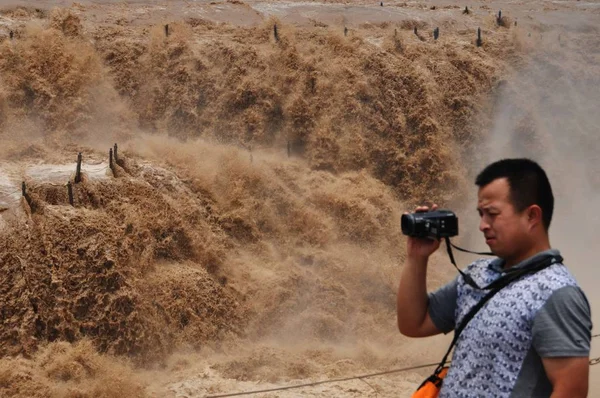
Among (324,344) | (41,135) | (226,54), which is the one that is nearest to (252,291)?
(324,344)

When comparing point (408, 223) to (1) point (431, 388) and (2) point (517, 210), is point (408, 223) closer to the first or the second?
(2) point (517, 210)

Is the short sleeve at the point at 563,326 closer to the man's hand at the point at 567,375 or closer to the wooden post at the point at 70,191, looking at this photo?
the man's hand at the point at 567,375

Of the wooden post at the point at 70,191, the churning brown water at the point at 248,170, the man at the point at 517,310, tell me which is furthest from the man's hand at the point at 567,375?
the wooden post at the point at 70,191

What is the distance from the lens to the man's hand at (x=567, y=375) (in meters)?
1.94

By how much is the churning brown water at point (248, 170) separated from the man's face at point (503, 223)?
595 centimetres

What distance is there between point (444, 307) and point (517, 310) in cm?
35

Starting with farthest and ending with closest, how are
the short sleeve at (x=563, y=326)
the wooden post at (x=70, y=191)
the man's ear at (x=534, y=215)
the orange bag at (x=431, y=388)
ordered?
the wooden post at (x=70, y=191) < the orange bag at (x=431, y=388) < the man's ear at (x=534, y=215) < the short sleeve at (x=563, y=326)

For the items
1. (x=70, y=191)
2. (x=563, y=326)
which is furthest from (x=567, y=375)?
(x=70, y=191)

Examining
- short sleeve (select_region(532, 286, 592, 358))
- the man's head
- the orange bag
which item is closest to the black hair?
the man's head

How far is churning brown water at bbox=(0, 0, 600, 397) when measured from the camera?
317 inches

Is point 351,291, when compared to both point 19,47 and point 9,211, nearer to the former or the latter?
point 9,211

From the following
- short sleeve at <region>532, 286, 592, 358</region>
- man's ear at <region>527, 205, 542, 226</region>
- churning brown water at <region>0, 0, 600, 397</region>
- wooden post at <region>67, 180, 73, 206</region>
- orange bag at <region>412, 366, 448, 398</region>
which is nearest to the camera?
short sleeve at <region>532, 286, 592, 358</region>

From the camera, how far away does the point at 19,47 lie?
1155cm

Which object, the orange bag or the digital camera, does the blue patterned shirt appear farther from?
the digital camera
